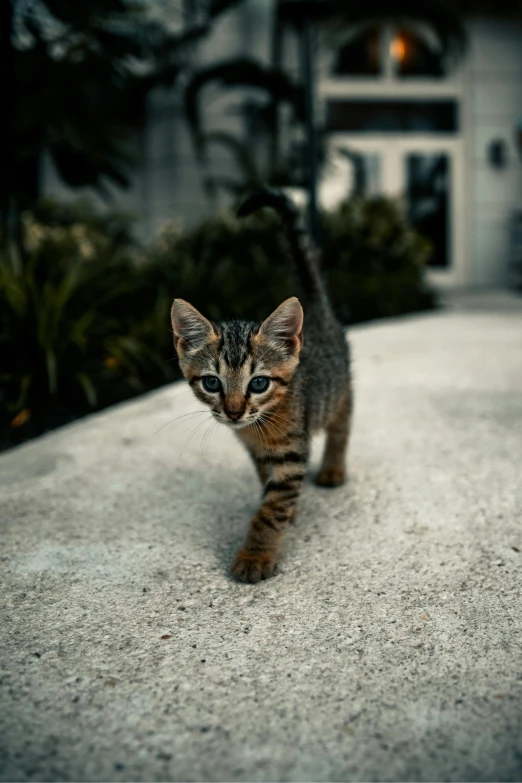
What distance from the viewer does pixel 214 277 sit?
604 centimetres

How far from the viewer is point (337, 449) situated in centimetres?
296

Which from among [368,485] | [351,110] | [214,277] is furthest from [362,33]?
[368,485]

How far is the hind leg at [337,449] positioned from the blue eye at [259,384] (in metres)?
0.79

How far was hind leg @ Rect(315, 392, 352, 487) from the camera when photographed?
2.93m

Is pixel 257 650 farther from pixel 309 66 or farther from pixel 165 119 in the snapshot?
pixel 165 119

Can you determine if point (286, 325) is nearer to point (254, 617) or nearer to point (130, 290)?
point (254, 617)

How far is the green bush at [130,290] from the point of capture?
4.13m

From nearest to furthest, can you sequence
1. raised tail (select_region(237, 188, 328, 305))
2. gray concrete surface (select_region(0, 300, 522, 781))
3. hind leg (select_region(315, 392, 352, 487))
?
gray concrete surface (select_region(0, 300, 522, 781)) < raised tail (select_region(237, 188, 328, 305)) < hind leg (select_region(315, 392, 352, 487))


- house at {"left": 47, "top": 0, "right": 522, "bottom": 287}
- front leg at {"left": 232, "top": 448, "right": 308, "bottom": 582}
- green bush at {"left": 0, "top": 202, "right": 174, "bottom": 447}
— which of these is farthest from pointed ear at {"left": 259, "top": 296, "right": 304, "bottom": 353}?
house at {"left": 47, "top": 0, "right": 522, "bottom": 287}

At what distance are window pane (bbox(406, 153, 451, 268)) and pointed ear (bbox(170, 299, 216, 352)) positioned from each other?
37.9 feet

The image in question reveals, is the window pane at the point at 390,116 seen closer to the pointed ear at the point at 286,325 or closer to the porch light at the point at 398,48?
the porch light at the point at 398,48

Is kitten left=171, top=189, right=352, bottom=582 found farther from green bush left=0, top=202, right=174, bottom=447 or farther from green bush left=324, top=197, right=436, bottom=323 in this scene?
green bush left=324, top=197, right=436, bottom=323

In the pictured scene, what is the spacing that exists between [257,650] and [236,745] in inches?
14.1

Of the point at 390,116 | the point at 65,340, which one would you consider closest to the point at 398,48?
the point at 390,116
